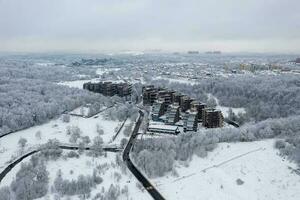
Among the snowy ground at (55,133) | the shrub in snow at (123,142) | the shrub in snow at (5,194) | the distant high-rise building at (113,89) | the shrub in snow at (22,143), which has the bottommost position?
the snowy ground at (55,133)

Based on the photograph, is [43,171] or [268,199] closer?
[268,199]

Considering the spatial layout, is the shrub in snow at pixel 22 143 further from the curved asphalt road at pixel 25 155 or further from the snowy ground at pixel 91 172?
the snowy ground at pixel 91 172

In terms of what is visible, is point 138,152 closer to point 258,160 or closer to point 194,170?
point 194,170

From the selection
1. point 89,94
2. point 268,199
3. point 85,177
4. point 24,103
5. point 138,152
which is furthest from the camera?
point 89,94

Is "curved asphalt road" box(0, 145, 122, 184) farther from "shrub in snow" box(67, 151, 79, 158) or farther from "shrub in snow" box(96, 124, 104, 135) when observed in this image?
"shrub in snow" box(96, 124, 104, 135)

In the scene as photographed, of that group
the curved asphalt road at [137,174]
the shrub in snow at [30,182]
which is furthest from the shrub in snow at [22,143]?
the curved asphalt road at [137,174]

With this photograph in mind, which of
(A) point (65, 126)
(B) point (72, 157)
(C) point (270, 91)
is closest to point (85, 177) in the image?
(B) point (72, 157)
